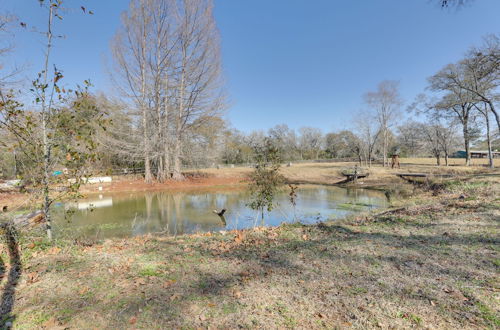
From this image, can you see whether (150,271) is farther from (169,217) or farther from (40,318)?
(169,217)

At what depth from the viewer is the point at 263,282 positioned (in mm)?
2934

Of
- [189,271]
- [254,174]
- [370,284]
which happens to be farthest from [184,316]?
[254,174]

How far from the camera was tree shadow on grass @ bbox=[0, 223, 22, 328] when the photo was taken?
2.36 m

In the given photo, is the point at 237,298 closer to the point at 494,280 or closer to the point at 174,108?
the point at 494,280

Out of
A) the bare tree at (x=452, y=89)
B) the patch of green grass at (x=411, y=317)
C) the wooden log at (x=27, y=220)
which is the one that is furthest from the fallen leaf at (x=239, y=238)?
the bare tree at (x=452, y=89)

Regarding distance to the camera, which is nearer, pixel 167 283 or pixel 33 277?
pixel 167 283

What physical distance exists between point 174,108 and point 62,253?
19.0m

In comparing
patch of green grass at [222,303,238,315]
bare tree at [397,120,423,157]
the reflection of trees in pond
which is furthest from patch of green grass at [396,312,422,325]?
bare tree at [397,120,423,157]

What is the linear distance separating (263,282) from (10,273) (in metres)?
3.24

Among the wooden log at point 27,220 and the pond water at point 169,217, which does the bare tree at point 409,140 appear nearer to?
the pond water at point 169,217

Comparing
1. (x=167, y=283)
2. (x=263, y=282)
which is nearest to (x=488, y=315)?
(x=263, y=282)

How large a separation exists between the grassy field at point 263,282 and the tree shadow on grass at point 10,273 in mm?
20

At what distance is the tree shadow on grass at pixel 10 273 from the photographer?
236cm

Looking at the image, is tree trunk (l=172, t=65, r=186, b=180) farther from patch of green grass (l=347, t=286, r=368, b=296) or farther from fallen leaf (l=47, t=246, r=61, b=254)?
patch of green grass (l=347, t=286, r=368, b=296)
